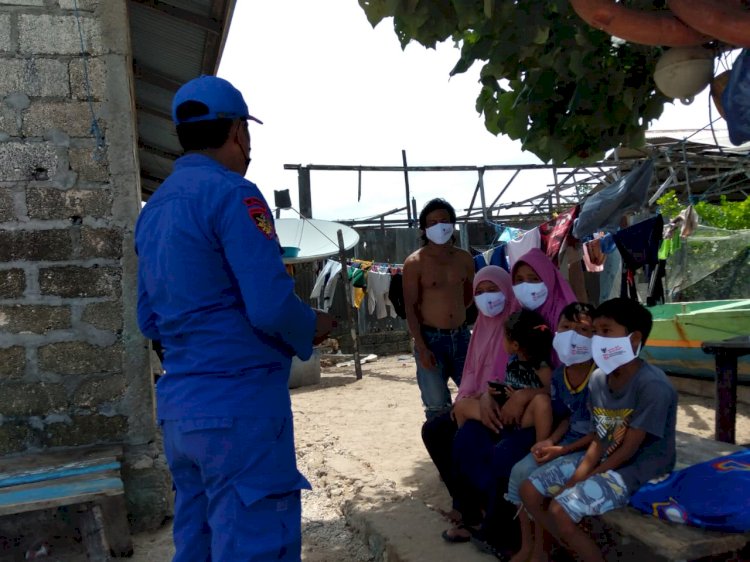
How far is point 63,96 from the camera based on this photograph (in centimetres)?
375

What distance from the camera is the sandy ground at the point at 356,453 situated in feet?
12.2

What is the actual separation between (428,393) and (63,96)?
269 centimetres

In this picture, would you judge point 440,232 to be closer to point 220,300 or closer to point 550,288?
point 550,288

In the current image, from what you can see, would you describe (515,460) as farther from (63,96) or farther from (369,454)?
(63,96)

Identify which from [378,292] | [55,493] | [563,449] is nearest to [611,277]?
[378,292]

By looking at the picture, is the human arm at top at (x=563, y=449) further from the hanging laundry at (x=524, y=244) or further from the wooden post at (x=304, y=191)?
the wooden post at (x=304, y=191)

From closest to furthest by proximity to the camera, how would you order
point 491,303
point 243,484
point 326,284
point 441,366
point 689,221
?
point 243,484
point 491,303
point 441,366
point 689,221
point 326,284

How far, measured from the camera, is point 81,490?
3.01 meters

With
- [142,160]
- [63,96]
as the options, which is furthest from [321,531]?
[142,160]

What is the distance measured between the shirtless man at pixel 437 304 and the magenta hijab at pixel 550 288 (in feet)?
2.17

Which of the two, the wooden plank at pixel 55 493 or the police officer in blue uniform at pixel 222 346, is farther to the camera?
the wooden plank at pixel 55 493

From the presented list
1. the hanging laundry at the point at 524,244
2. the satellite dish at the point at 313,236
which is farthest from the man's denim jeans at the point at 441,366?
the satellite dish at the point at 313,236

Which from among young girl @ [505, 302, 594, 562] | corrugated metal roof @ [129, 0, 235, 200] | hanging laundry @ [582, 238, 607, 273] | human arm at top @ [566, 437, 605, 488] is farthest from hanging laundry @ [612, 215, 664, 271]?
corrugated metal roof @ [129, 0, 235, 200]

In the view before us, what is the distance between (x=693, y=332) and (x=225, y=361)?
629 centimetres
